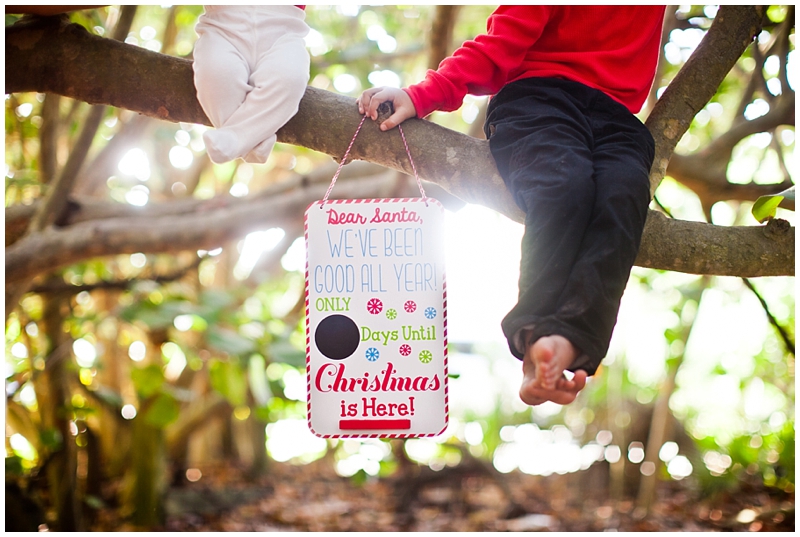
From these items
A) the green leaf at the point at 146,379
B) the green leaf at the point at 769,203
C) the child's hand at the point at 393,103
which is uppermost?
the child's hand at the point at 393,103

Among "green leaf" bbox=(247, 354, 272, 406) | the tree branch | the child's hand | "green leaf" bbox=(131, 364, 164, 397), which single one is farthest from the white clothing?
"green leaf" bbox=(247, 354, 272, 406)

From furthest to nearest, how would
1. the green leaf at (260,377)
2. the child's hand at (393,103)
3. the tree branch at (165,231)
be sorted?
1. the green leaf at (260,377)
2. the tree branch at (165,231)
3. the child's hand at (393,103)

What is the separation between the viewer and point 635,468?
3.77 meters

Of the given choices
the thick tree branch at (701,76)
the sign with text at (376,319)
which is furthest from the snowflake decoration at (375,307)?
the thick tree branch at (701,76)

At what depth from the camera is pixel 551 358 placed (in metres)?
0.69

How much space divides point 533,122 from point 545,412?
3.94 m

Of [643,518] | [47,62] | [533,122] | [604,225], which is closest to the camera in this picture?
[604,225]

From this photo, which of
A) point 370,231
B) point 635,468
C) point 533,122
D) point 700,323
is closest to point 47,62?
point 370,231

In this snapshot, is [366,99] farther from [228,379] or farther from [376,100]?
[228,379]

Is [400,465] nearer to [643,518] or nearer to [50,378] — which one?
[643,518]

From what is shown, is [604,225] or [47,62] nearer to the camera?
[604,225]

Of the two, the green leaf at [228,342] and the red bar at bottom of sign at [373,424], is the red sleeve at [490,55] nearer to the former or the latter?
the red bar at bottom of sign at [373,424]

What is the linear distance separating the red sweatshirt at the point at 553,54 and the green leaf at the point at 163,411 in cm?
158

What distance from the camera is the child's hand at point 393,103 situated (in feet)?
3.18
